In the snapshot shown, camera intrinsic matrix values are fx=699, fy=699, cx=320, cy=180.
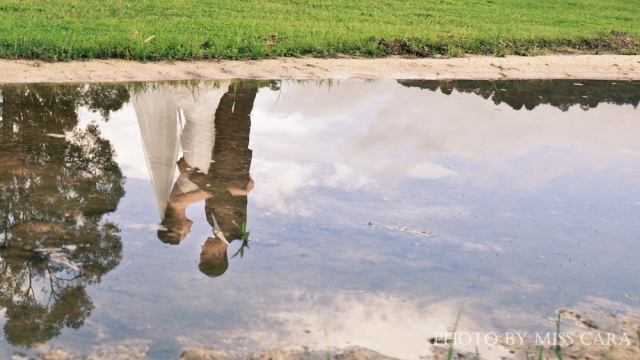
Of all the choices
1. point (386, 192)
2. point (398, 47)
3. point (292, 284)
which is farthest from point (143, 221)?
point (398, 47)

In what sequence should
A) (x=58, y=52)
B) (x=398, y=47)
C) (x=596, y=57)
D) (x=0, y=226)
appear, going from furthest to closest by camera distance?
(x=596, y=57) < (x=398, y=47) < (x=58, y=52) < (x=0, y=226)

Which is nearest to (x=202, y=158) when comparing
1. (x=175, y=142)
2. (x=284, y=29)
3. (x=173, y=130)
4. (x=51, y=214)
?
(x=175, y=142)

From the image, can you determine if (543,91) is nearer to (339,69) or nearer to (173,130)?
(339,69)

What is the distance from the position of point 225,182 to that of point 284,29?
5670 millimetres

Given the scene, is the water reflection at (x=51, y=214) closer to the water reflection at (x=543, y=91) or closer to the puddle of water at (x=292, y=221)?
the puddle of water at (x=292, y=221)

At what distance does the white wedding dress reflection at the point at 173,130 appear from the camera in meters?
4.83

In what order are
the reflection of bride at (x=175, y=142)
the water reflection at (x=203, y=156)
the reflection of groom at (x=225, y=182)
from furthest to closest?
the reflection of bride at (x=175, y=142) → the water reflection at (x=203, y=156) → the reflection of groom at (x=225, y=182)

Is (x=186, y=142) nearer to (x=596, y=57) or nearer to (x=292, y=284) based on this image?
(x=292, y=284)

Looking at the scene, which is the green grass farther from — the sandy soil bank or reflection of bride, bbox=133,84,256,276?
reflection of bride, bbox=133,84,256,276

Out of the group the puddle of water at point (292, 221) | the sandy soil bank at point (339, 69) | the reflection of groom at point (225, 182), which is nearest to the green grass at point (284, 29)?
the sandy soil bank at point (339, 69)

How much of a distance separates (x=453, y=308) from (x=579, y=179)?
103 inches

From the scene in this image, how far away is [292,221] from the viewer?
4293 mm

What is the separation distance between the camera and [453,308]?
340 cm

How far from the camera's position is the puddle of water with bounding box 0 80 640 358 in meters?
3.19
